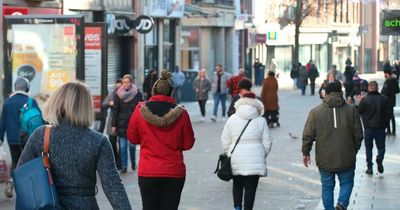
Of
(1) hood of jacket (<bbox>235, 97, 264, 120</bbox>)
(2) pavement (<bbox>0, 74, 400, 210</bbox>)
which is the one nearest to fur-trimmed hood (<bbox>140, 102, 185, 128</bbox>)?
(1) hood of jacket (<bbox>235, 97, 264, 120</bbox>)

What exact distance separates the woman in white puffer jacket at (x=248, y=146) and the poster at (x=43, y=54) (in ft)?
18.4

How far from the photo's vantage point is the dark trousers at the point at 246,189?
35.0ft

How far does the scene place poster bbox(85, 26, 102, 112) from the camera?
16.8m

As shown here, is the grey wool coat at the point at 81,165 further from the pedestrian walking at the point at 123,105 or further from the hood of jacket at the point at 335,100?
the pedestrian walking at the point at 123,105

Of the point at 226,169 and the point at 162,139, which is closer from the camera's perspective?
the point at 162,139

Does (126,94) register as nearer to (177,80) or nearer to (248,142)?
(248,142)

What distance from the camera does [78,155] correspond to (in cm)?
583

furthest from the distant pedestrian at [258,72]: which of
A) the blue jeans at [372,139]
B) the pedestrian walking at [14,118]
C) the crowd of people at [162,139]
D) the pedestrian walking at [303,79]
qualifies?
the pedestrian walking at [14,118]

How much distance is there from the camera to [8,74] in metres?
16.8

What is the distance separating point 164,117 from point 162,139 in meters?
0.20

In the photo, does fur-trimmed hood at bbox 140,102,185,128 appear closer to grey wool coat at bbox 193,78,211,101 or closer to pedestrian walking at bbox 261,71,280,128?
pedestrian walking at bbox 261,71,280,128

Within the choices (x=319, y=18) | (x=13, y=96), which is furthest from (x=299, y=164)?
(x=319, y=18)

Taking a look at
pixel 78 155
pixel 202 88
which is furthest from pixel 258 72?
pixel 78 155

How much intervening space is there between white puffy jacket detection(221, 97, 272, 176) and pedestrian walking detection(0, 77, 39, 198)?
10.8ft
